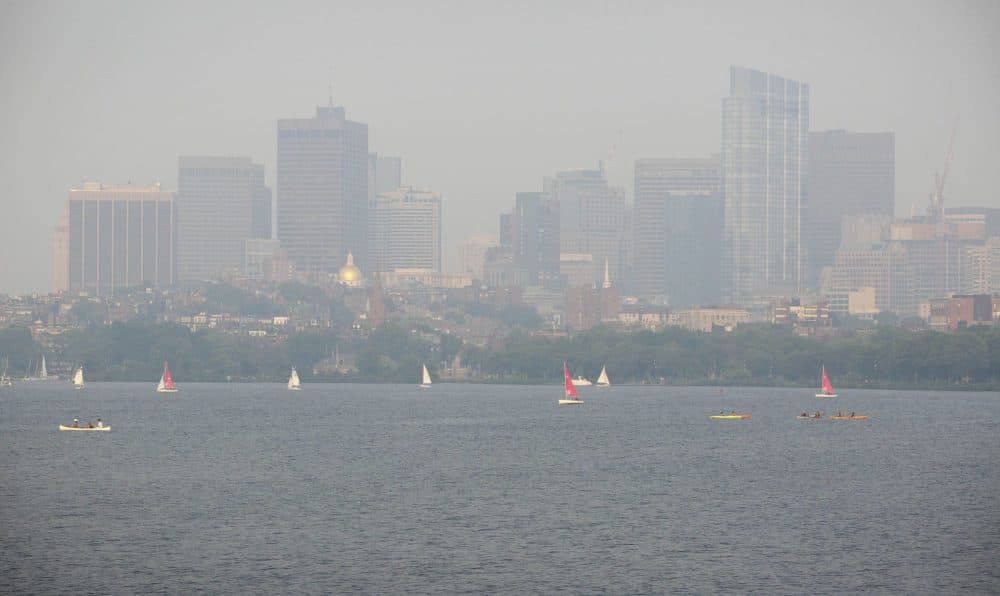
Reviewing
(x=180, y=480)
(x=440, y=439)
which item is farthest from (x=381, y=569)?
(x=440, y=439)

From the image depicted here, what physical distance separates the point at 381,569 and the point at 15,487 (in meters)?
45.8

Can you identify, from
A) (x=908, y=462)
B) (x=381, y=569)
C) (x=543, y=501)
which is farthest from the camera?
(x=908, y=462)

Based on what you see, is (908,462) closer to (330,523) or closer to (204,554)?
(330,523)

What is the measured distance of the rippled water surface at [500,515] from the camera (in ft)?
291

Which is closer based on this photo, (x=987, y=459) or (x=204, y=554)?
(x=204, y=554)

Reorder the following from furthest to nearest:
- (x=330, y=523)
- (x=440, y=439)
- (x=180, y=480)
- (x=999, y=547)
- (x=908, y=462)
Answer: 1. (x=440, y=439)
2. (x=908, y=462)
3. (x=180, y=480)
4. (x=330, y=523)
5. (x=999, y=547)

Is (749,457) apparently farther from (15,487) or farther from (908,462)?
(15,487)

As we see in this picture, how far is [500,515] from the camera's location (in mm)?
110938

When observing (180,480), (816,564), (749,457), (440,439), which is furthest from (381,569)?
(440,439)

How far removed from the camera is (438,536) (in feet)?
333

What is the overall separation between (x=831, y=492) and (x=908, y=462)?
2692cm

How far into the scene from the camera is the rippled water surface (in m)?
88.6

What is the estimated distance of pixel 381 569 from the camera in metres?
90.3

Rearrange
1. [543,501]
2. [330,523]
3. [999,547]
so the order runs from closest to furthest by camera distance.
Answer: [999,547] < [330,523] < [543,501]
